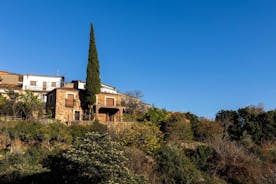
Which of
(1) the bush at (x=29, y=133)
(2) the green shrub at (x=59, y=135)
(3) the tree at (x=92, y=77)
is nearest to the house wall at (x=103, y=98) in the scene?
(3) the tree at (x=92, y=77)

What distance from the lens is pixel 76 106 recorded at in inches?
1583

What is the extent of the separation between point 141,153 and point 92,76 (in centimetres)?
2063

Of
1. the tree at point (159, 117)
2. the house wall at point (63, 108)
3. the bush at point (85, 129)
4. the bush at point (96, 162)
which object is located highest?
the house wall at point (63, 108)

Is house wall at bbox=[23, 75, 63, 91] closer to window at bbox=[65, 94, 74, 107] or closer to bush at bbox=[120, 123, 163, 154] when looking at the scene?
window at bbox=[65, 94, 74, 107]

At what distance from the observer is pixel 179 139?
32344 mm

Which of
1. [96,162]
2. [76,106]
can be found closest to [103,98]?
Result: [76,106]

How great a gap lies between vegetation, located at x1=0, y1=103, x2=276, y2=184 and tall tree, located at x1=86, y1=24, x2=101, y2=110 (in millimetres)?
6543

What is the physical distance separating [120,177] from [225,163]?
13.6m

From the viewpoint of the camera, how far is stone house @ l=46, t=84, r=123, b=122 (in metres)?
39.6

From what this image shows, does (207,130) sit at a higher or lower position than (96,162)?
higher

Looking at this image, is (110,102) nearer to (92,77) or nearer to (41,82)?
(92,77)

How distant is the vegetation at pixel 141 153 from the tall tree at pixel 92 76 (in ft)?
21.5

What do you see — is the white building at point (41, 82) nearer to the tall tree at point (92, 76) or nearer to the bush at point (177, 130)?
the tall tree at point (92, 76)

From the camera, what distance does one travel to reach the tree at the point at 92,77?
131 ft
